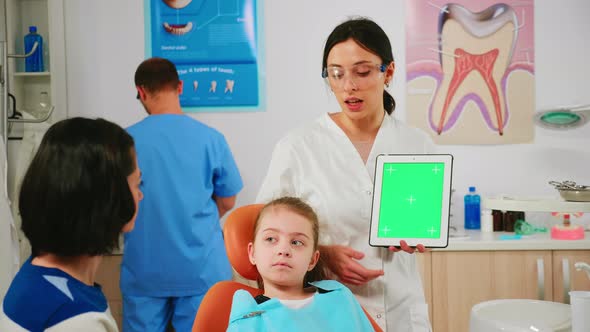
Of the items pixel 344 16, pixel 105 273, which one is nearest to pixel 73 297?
pixel 105 273

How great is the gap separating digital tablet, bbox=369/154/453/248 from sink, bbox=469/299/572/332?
26.8 inches

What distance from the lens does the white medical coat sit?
157 centimetres

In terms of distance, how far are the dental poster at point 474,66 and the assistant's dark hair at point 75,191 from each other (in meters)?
2.42

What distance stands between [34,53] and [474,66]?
94.0 inches

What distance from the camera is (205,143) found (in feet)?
8.07

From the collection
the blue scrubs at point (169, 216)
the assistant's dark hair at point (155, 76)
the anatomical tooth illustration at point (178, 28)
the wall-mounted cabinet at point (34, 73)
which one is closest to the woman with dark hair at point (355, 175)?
the blue scrubs at point (169, 216)

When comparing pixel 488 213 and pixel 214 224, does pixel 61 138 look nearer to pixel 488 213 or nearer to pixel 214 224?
pixel 214 224

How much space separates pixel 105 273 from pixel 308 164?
1.64m

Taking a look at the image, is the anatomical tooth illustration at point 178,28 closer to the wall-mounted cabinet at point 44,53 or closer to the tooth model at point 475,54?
the wall-mounted cabinet at point 44,53

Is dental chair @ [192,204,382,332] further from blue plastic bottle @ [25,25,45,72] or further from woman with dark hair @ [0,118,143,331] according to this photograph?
blue plastic bottle @ [25,25,45,72]

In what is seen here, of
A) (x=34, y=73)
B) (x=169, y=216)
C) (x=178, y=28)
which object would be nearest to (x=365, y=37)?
(x=169, y=216)

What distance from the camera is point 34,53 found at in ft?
10.3

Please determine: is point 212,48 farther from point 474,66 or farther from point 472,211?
point 472,211

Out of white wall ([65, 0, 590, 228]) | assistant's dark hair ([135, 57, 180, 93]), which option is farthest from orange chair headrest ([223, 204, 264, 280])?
white wall ([65, 0, 590, 228])
